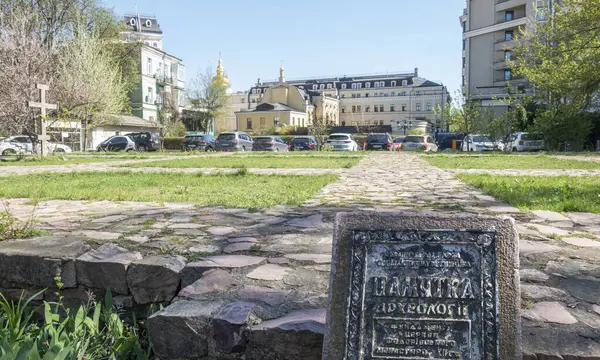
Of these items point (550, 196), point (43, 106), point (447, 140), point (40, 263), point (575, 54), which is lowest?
point (40, 263)

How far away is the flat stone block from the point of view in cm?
266

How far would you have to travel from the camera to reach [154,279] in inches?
121

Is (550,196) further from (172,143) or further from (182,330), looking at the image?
(172,143)

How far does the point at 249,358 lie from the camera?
2299mm

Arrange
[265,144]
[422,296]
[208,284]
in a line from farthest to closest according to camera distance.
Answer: [265,144] < [208,284] < [422,296]

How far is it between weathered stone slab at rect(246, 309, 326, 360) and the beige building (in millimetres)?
49513

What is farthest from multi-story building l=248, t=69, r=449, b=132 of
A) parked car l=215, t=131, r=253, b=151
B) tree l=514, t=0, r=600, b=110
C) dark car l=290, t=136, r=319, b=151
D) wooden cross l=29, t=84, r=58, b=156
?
wooden cross l=29, t=84, r=58, b=156

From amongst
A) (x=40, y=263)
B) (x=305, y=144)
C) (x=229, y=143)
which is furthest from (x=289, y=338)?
(x=305, y=144)

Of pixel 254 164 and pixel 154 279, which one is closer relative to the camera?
pixel 154 279

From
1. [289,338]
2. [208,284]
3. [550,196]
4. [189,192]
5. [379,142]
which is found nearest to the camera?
[289,338]

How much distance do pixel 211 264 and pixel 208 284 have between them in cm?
30

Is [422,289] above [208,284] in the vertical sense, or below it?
above

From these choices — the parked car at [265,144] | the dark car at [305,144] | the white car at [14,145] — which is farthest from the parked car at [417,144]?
the white car at [14,145]

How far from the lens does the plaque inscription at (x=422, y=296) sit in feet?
6.43
